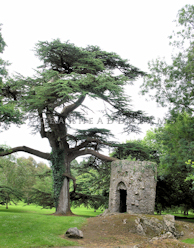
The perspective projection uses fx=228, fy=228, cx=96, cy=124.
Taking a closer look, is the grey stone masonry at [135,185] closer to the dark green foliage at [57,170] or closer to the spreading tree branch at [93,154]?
the spreading tree branch at [93,154]

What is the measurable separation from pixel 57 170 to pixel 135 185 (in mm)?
7492

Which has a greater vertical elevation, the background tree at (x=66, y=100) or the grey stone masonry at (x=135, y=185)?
the background tree at (x=66, y=100)

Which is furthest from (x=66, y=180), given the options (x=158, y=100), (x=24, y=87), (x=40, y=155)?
(x=158, y=100)

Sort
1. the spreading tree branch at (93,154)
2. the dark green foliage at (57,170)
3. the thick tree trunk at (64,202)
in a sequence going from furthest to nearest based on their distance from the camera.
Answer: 1. the dark green foliage at (57,170)
2. the thick tree trunk at (64,202)
3. the spreading tree branch at (93,154)

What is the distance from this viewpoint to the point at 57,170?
64.7 ft

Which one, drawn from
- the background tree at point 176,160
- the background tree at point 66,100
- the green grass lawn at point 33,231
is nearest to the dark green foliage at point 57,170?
the background tree at point 66,100

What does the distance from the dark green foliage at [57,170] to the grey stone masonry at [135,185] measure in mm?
5211

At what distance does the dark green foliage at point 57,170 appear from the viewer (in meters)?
19.5

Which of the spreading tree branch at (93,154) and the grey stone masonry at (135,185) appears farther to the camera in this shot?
the spreading tree branch at (93,154)

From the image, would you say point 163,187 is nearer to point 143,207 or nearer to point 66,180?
point 143,207

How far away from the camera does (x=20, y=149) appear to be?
19984mm

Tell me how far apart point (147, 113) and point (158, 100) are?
2763mm

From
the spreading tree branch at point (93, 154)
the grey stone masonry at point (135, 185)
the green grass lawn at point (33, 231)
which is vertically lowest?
the green grass lawn at point (33, 231)

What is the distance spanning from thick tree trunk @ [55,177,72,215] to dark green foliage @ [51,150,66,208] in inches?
12.2
